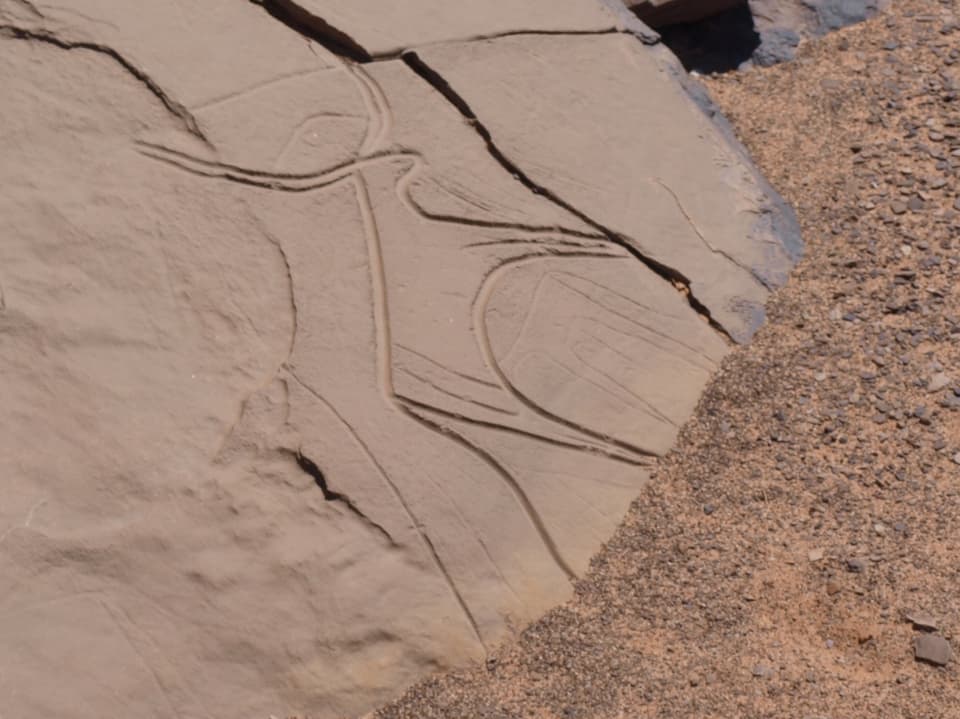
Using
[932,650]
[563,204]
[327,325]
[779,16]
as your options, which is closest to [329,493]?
[327,325]

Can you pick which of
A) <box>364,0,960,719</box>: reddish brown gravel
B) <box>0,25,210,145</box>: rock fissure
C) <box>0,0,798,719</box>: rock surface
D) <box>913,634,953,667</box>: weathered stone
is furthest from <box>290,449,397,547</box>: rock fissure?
<box>913,634,953,667</box>: weathered stone

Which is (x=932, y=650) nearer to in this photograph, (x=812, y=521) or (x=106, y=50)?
(x=812, y=521)

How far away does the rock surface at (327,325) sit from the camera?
2.46 m

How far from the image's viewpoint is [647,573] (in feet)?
8.59

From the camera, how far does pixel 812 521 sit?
105 inches

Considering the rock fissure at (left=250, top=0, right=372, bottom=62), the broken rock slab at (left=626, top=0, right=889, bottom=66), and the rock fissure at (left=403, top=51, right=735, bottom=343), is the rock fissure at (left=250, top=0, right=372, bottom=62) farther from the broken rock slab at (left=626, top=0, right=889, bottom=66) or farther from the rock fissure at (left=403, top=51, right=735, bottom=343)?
the broken rock slab at (left=626, top=0, right=889, bottom=66)

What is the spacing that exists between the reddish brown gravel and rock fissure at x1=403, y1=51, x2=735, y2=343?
0.17 metres

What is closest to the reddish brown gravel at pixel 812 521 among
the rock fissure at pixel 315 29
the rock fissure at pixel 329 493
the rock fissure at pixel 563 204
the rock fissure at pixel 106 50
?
the rock fissure at pixel 563 204

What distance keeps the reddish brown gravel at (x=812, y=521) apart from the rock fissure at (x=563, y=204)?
0.17 m

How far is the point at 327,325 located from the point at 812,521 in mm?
1148

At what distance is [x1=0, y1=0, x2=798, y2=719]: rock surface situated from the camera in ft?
8.09

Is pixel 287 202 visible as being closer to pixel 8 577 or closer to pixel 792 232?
pixel 8 577

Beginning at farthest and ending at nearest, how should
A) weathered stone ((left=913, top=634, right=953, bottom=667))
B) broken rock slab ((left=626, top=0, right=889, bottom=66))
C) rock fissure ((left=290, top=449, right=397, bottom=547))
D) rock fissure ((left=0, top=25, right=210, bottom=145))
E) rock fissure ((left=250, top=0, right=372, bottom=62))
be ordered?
broken rock slab ((left=626, top=0, right=889, bottom=66))
rock fissure ((left=250, top=0, right=372, bottom=62))
rock fissure ((left=0, top=25, right=210, bottom=145))
rock fissure ((left=290, top=449, right=397, bottom=547))
weathered stone ((left=913, top=634, right=953, bottom=667))

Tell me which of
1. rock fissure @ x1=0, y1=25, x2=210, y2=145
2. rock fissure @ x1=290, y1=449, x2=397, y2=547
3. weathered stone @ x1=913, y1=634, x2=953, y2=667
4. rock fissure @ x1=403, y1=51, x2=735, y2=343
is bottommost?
rock fissure @ x1=290, y1=449, x2=397, y2=547
